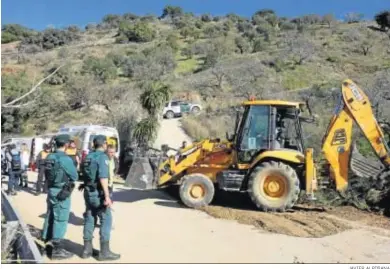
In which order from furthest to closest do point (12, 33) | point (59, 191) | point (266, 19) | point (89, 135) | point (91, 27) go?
point (91, 27) < point (266, 19) < point (12, 33) < point (89, 135) < point (59, 191)

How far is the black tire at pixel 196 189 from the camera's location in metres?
12.0

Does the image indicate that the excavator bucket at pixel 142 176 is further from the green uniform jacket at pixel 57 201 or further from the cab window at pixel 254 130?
the green uniform jacket at pixel 57 201

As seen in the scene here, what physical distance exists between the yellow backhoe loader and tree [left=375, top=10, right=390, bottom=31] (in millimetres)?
43612

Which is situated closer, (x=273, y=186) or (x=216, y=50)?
(x=273, y=186)

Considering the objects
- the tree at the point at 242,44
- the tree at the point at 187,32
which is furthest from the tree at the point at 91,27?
the tree at the point at 242,44

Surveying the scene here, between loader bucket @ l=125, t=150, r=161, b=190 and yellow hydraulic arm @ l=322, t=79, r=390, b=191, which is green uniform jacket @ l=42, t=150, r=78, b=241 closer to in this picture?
loader bucket @ l=125, t=150, r=161, b=190

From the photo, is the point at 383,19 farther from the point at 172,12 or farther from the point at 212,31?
the point at 172,12

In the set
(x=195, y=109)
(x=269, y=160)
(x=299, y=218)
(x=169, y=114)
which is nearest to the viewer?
(x=299, y=218)

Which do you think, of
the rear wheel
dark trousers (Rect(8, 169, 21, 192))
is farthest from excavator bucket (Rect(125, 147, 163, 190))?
the rear wheel

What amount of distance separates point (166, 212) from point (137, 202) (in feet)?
4.89

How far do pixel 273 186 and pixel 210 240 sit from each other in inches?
113

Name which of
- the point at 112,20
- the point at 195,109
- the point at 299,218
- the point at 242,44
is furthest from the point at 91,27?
the point at 299,218

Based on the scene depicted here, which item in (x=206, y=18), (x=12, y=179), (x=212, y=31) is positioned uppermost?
(x=206, y=18)

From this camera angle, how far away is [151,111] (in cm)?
2258
